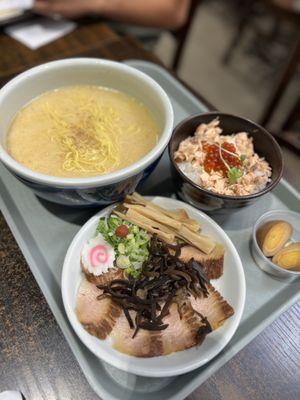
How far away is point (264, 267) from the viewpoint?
3.21ft

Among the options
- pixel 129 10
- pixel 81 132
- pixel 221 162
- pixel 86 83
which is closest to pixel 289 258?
pixel 221 162

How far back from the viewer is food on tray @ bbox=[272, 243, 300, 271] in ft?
3.12

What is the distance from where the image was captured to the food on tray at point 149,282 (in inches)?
32.2

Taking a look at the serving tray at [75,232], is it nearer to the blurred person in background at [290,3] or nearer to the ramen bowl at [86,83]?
the ramen bowl at [86,83]

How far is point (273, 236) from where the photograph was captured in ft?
3.21

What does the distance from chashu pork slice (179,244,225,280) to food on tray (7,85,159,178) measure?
0.30m

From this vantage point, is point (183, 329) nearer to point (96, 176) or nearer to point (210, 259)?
point (210, 259)

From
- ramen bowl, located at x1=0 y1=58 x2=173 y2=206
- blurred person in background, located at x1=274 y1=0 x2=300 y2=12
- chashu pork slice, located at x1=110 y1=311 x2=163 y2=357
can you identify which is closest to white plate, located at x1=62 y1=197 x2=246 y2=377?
chashu pork slice, located at x1=110 y1=311 x2=163 y2=357

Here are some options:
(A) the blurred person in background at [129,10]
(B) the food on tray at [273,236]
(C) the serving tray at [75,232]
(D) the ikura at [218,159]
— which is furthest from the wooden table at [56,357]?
(A) the blurred person in background at [129,10]

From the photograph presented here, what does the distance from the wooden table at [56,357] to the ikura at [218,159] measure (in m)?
0.44

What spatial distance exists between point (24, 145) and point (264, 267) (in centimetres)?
76

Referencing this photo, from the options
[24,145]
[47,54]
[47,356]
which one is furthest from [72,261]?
[47,54]

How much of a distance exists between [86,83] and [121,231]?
1.71 ft

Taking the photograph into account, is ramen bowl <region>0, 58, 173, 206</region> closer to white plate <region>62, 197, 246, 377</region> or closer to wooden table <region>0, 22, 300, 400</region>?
white plate <region>62, 197, 246, 377</region>
